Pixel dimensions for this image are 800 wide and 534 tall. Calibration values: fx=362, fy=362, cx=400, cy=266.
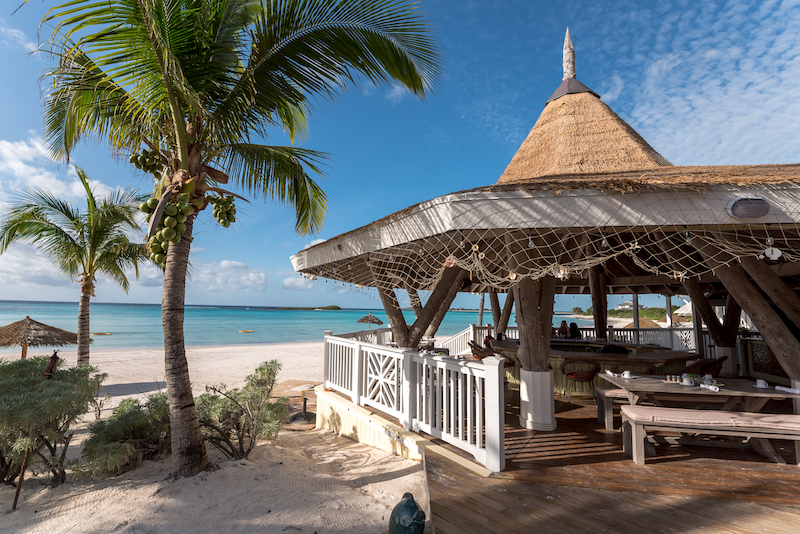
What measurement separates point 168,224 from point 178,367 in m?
1.69

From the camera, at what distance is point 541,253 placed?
4758mm

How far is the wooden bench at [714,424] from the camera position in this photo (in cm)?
321

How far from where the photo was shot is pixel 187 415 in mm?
4070

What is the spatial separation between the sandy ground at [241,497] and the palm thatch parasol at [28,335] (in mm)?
7577

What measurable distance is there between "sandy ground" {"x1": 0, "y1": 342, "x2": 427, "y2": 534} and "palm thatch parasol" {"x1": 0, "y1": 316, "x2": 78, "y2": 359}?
7.58m

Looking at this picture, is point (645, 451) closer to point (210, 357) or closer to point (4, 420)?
point (4, 420)

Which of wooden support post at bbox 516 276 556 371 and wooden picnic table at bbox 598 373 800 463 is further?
wooden support post at bbox 516 276 556 371

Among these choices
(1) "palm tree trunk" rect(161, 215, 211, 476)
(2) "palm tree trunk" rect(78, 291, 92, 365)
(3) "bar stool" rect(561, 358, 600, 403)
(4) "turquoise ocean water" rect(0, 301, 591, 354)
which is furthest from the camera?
(4) "turquoise ocean water" rect(0, 301, 591, 354)

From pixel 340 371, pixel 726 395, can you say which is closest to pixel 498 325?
pixel 340 371

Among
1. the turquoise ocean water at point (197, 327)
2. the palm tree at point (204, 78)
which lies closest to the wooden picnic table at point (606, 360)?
the palm tree at point (204, 78)

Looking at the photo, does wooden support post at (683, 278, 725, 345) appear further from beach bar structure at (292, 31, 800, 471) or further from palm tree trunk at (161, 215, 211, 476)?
palm tree trunk at (161, 215, 211, 476)

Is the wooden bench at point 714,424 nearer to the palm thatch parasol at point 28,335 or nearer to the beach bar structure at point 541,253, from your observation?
the beach bar structure at point 541,253

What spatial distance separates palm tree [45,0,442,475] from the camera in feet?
11.4

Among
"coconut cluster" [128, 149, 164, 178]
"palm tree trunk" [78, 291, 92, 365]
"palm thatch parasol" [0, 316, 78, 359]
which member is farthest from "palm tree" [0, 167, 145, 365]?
"coconut cluster" [128, 149, 164, 178]
